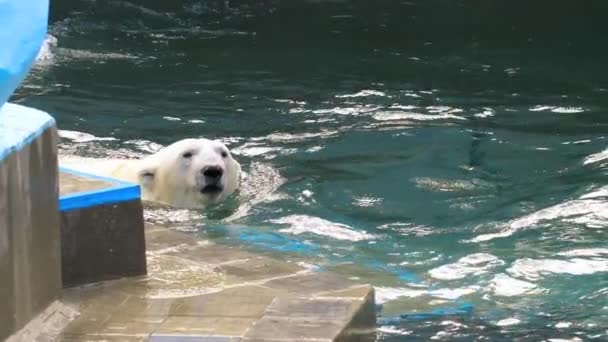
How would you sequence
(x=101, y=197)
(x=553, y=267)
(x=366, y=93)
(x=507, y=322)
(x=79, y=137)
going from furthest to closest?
(x=366, y=93) < (x=79, y=137) < (x=553, y=267) < (x=507, y=322) < (x=101, y=197)

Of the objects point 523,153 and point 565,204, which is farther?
point 523,153

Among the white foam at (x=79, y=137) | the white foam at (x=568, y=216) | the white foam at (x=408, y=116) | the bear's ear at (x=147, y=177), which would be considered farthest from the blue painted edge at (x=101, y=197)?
the white foam at (x=408, y=116)

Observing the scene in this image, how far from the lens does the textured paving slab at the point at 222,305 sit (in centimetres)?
371

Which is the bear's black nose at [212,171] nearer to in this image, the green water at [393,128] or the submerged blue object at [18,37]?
the green water at [393,128]

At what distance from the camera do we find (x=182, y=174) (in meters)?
7.24

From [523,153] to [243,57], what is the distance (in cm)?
381

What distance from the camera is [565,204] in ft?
22.3

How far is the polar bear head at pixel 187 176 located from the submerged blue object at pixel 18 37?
11.1 feet

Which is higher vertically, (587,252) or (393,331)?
(393,331)

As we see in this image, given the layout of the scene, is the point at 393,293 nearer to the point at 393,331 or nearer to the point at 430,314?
the point at 430,314

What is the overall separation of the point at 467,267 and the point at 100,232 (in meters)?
2.02

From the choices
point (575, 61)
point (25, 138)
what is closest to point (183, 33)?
point (575, 61)

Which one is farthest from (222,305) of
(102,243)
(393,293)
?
(393,293)

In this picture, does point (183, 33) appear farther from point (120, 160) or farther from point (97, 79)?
point (120, 160)
